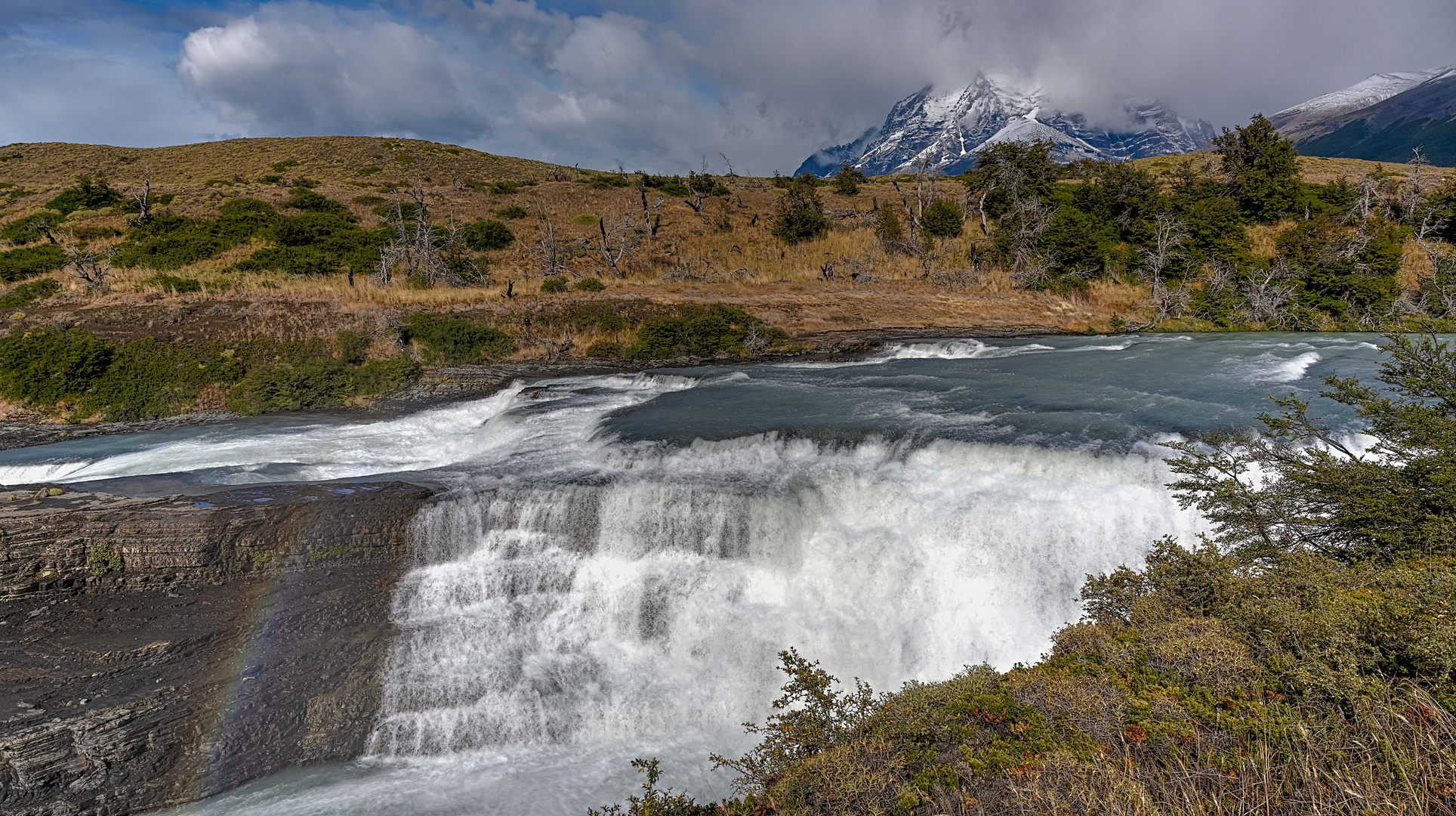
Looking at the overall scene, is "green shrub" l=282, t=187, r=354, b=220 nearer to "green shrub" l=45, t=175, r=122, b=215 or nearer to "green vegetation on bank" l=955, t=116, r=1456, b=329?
"green shrub" l=45, t=175, r=122, b=215

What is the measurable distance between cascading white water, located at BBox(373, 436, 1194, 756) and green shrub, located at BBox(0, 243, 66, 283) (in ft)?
87.2

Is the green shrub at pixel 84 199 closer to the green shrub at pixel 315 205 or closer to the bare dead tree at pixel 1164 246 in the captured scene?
the green shrub at pixel 315 205

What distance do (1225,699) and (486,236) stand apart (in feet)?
108

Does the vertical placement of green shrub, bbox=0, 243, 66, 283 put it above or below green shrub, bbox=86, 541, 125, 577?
above

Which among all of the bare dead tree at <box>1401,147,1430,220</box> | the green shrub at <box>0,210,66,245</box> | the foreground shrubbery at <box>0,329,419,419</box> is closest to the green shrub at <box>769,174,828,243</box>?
the foreground shrubbery at <box>0,329,419,419</box>

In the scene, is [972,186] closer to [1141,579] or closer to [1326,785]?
[1141,579]

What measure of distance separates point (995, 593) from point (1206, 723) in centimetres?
430

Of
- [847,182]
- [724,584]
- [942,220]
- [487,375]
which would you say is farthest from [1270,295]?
[487,375]

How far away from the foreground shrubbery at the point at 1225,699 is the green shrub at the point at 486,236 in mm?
30168

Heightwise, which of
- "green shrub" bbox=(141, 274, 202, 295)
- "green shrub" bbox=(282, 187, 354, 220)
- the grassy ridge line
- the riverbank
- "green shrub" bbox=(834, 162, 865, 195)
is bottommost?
the riverbank

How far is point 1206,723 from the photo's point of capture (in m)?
4.20

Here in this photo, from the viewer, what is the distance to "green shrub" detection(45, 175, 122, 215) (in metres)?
32.3

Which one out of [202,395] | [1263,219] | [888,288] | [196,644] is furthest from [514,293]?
[1263,219]

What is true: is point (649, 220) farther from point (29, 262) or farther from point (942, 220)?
point (29, 262)
